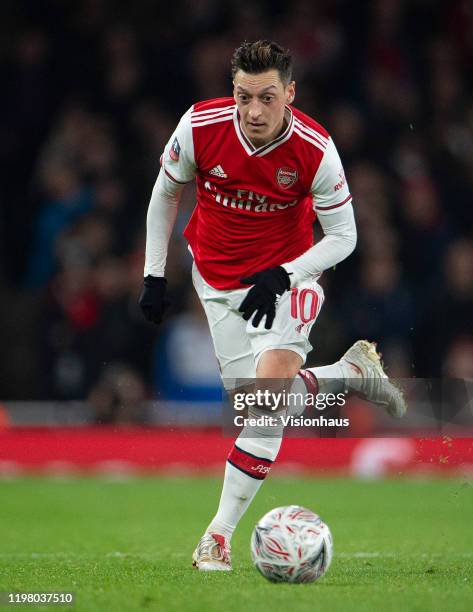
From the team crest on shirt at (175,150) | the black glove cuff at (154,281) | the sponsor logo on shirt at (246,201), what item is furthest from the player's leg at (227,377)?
the team crest on shirt at (175,150)

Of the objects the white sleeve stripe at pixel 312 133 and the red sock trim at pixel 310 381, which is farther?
the red sock trim at pixel 310 381

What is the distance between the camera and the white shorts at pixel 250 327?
6.71 m

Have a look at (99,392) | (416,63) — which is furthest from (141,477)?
(416,63)

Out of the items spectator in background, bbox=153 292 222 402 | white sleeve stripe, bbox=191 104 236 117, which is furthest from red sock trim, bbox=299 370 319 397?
spectator in background, bbox=153 292 222 402

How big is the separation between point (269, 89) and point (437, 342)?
256 inches

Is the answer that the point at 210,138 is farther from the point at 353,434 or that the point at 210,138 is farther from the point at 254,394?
the point at 353,434

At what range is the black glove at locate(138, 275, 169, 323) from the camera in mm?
7012

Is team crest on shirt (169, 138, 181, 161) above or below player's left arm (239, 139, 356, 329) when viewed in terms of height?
above

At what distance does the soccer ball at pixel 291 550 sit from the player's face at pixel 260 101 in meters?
1.90

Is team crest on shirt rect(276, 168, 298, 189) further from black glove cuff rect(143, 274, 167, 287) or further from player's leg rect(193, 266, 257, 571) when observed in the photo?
black glove cuff rect(143, 274, 167, 287)

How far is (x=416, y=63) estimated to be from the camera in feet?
49.1

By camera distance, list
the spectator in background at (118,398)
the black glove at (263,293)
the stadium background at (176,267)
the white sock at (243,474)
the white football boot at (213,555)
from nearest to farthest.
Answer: the black glove at (263,293) → the white football boot at (213,555) → the white sock at (243,474) → the stadium background at (176,267) → the spectator in background at (118,398)

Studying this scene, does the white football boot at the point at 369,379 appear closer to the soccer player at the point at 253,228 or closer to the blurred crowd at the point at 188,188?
the soccer player at the point at 253,228

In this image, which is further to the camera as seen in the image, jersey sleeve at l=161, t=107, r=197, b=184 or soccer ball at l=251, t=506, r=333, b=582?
jersey sleeve at l=161, t=107, r=197, b=184
